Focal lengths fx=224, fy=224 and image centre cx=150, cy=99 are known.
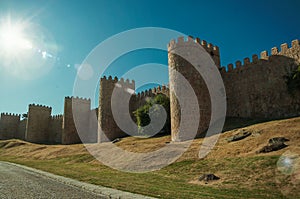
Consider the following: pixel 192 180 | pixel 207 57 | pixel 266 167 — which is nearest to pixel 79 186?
pixel 192 180

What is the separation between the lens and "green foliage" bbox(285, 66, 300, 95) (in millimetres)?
18084

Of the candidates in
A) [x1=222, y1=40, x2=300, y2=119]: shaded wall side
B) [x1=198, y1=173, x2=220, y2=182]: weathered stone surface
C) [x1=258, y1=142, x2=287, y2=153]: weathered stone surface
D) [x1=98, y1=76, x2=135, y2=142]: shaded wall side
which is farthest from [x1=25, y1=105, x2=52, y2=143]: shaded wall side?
[x1=258, y1=142, x2=287, y2=153]: weathered stone surface

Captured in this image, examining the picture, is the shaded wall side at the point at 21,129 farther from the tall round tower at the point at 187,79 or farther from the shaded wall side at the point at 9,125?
the tall round tower at the point at 187,79

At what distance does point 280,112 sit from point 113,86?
71.1 ft

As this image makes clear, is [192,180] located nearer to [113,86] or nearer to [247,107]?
[247,107]

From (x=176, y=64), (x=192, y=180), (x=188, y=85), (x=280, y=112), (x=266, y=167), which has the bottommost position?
(x=192, y=180)

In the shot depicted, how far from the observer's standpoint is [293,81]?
18.6 metres

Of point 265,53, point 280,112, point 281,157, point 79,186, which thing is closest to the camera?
point 79,186

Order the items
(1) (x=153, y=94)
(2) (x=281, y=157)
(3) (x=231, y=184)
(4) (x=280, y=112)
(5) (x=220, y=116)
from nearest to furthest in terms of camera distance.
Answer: (3) (x=231, y=184)
(2) (x=281, y=157)
(4) (x=280, y=112)
(5) (x=220, y=116)
(1) (x=153, y=94)

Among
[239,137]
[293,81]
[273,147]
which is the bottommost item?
[273,147]

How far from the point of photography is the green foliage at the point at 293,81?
1808cm

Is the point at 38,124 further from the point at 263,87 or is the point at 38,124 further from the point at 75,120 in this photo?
the point at 263,87

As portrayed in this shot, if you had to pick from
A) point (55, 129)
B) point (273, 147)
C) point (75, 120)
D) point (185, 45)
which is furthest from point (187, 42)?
point (55, 129)

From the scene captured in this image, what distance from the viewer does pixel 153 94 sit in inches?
1259
